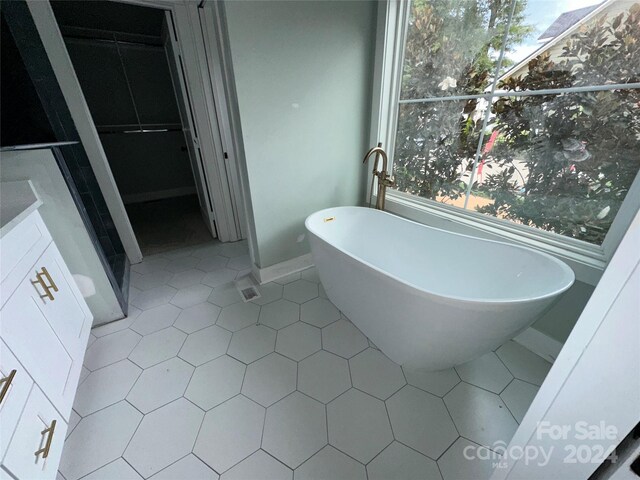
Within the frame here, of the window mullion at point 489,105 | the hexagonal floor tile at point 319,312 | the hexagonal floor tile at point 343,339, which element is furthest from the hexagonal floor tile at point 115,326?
the window mullion at point 489,105

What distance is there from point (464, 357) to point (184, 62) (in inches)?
106

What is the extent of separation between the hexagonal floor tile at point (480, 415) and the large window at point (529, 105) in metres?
0.91

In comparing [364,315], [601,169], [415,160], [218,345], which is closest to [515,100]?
[601,169]

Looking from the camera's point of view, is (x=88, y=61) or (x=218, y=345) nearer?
(x=218, y=345)

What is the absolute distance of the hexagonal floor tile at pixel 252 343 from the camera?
4.68 ft

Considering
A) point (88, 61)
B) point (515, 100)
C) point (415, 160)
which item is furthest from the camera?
point (88, 61)

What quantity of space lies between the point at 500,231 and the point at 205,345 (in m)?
1.88

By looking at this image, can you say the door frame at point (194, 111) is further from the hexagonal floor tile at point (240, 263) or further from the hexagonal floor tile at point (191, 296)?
the hexagonal floor tile at point (191, 296)

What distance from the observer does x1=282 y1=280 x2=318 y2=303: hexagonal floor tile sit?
1.85 meters

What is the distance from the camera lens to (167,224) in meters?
3.13

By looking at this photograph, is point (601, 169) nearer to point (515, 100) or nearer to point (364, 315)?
point (515, 100)

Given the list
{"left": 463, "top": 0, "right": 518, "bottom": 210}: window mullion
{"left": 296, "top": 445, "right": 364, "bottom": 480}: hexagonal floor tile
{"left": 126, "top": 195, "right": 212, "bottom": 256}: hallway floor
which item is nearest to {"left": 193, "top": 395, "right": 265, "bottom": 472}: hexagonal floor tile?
{"left": 296, "top": 445, "right": 364, "bottom": 480}: hexagonal floor tile

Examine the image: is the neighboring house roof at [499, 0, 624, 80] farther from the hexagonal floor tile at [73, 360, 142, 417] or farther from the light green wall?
the hexagonal floor tile at [73, 360, 142, 417]

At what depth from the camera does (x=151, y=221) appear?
3207mm
